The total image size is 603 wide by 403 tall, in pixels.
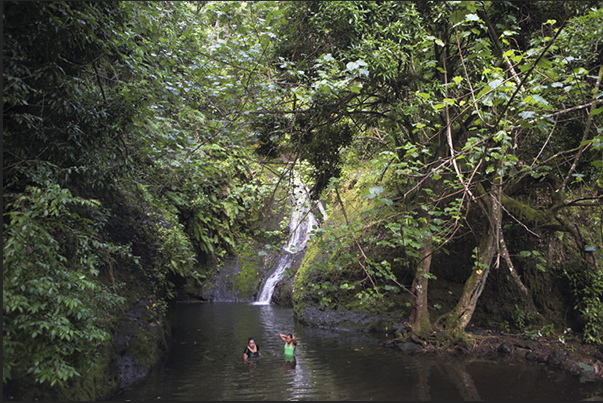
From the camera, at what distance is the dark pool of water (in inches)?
239

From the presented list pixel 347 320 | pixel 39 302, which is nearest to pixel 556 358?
pixel 347 320

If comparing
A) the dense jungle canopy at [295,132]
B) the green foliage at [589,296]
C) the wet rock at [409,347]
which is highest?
the dense jungle canopy at [295,132]

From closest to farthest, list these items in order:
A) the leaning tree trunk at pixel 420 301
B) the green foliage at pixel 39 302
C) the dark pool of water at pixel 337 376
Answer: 1. the green foliage at pixel 39 302
2. the dark pool of water at pixel 337 376
3. the leaning tree trunk at pixel 420 301

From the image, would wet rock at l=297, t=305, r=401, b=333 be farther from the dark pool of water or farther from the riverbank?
the riverbank

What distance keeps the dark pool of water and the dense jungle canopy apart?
1.18 metres

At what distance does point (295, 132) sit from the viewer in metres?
7.50

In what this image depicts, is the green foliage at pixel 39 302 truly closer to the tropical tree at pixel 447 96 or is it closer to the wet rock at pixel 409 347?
the tropical tree at pixel 447 96

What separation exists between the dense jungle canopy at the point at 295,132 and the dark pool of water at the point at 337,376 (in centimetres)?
118

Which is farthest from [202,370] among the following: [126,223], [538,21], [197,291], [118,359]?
[197,291]

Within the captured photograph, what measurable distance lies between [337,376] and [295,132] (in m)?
4.63

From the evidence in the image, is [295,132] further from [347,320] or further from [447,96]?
[347,320]

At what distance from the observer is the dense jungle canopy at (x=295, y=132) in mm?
4082

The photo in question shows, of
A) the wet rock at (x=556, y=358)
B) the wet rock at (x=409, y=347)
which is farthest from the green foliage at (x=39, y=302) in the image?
the wet rock at (x=556, y=358)

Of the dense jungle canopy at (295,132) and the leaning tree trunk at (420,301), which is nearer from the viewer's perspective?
the dense jungle canopy at (295,132)
